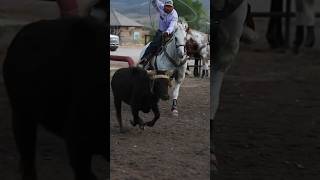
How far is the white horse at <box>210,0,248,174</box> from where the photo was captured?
3.71 m

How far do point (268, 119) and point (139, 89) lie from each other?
1877 mm

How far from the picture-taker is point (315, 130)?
217 inches

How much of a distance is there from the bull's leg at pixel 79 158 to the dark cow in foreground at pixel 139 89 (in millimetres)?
302

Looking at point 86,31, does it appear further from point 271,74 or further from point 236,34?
point 271,74

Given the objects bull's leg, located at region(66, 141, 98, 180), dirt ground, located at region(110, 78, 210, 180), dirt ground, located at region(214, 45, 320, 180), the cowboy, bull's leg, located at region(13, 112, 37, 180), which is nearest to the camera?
the cowboy

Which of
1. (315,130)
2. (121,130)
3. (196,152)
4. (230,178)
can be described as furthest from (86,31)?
(315,130)

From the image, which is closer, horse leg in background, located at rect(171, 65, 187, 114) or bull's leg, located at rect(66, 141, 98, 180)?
horse leg in background, located at rect(171, 65, 187, 114)

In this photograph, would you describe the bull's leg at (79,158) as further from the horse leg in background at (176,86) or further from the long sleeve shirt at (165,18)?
the long sleeve shirt at (165,18)

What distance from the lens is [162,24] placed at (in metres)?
3.41

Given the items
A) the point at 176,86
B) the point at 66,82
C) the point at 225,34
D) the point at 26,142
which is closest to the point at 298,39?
the point at 225,34

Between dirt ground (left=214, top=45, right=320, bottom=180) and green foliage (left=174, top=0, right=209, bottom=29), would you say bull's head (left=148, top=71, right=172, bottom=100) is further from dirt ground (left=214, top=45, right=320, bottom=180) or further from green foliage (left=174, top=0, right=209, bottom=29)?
dirt ground (left=214, top=45, right=320, bottom=180)

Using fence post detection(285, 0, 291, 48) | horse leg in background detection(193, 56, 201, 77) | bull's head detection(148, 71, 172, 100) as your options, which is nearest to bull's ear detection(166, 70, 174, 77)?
bull's head detection(148, 71, 172, 100)

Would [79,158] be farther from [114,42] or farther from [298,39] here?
[298,39]

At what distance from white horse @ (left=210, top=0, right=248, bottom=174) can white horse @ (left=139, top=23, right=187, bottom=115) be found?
0.84 ft
